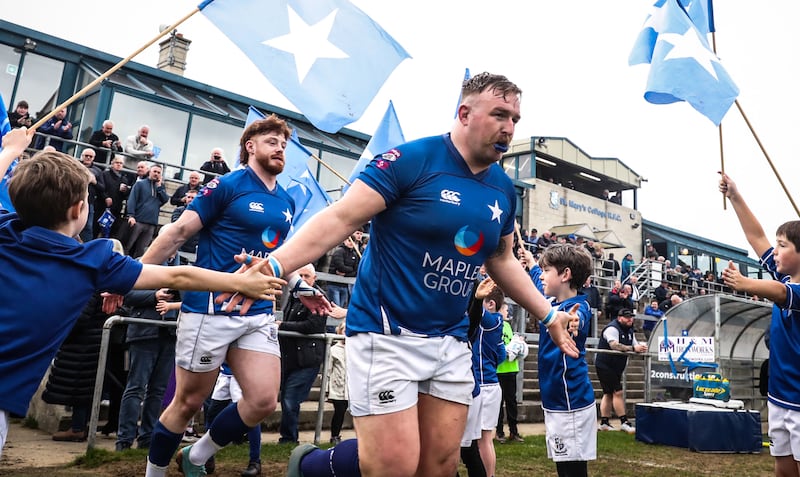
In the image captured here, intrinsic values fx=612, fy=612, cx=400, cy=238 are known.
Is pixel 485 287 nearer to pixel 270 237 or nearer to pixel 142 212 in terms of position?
pixel 270 237

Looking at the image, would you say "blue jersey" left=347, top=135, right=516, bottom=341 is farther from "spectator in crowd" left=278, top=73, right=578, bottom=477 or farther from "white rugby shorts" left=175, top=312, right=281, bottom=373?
"white rugby shorts" left=175, top=312, right=281, bottom=373

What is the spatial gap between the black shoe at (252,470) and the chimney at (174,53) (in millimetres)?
21301

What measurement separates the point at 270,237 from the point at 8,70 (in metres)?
18.6

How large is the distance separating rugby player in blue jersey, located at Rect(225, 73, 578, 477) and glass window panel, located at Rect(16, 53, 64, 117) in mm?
19480

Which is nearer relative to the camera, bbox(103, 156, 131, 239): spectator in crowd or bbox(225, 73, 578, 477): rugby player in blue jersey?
bbox(225, 73, 578, 477): rugby player in blue jersey

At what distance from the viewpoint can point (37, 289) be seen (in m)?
2.60

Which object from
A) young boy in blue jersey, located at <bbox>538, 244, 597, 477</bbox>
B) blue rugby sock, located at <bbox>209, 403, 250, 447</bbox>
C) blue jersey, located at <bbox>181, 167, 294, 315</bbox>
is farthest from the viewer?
young boy in blue jersey, located at <bbox>538, 244, 597, 477</bbox>

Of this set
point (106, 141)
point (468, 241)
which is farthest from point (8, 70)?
point (468, 241)

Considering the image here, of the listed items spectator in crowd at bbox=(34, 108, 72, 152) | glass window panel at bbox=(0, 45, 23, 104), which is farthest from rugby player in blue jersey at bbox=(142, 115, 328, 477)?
glass window panel at bbox=(0, 45, 23, 104)

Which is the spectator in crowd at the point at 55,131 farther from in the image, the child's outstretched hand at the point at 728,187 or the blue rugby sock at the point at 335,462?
the child's outstretched hand at the point at 728,187

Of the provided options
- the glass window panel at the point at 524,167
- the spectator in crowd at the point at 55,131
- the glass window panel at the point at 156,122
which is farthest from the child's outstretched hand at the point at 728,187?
the glass window panel at the point at 524,167

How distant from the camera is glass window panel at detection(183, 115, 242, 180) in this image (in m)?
21.2

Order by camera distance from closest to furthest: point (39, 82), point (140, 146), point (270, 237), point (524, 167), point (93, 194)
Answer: point (270, 237) → point (93, 194) → point (140, 146) → point (39, 82) → point (524, 167)

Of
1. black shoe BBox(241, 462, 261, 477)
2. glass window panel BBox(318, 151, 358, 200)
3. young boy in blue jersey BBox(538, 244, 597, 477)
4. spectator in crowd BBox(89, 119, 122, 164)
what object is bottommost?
black shoe BBox(241, 462, 261, 477)
